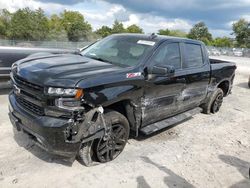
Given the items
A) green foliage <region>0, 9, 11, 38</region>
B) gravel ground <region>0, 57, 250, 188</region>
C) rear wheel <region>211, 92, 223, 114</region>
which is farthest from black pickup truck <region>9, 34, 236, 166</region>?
green foliage <region>0, 9, 11, 38</region>

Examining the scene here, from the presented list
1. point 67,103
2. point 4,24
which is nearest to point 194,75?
point 67,103

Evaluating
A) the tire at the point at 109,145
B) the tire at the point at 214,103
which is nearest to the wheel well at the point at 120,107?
the tire at the point at 109,145

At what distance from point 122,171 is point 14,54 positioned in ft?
13.7

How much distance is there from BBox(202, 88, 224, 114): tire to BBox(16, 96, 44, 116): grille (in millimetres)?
4458

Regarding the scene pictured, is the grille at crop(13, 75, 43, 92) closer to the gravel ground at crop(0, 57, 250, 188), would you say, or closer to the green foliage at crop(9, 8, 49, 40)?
the gravel ground at crop(0, 57, 250, 188)

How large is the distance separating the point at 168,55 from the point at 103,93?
1.78 meters

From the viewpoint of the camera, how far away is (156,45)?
452 centimetres

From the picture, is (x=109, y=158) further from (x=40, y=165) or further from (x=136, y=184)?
(x=40, y=165)

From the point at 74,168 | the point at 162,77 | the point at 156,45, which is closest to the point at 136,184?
the point at 74,168

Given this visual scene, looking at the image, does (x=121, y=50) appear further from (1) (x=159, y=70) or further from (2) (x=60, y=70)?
(2) (x=60, y=70)

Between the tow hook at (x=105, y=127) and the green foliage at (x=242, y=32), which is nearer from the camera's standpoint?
the tow hook at (x=105, y=127)

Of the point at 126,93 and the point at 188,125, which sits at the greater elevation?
the point at 126,93

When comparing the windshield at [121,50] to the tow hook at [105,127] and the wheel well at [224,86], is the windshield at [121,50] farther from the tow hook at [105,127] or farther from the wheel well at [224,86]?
the wheel well at [224,86]

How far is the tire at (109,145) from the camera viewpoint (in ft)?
12.2
